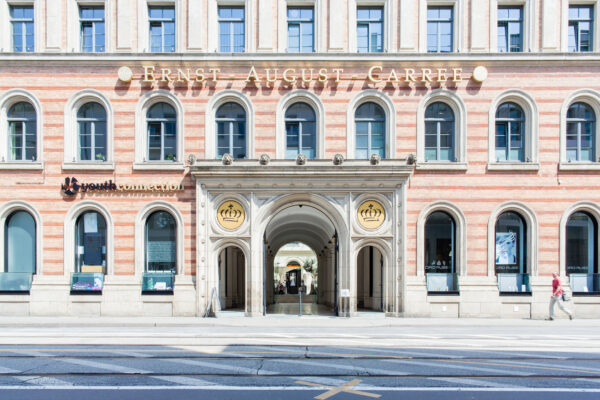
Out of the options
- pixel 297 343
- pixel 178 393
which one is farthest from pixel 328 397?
pixel 297 343

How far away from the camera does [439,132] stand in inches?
783

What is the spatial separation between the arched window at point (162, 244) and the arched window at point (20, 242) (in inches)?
181

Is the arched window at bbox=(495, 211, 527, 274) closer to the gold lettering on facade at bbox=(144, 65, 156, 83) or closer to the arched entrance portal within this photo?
the arched entrance portal

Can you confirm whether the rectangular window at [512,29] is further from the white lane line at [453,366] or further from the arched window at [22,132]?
the arched window at [22,132]

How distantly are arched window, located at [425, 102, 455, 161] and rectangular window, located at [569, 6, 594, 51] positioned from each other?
5.65 metres

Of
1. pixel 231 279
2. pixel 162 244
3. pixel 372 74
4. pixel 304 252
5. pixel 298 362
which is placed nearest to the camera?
pixel 298 362

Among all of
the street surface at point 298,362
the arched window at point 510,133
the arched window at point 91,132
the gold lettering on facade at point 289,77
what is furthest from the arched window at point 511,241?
the arched window at point 91,132

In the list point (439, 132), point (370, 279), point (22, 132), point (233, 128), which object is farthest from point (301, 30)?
point (22, 132)

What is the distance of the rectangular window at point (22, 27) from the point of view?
66.3ft

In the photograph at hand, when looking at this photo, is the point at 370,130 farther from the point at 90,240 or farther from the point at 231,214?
the point at 90,240

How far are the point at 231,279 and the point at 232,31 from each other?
35.9 feet

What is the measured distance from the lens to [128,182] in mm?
19641

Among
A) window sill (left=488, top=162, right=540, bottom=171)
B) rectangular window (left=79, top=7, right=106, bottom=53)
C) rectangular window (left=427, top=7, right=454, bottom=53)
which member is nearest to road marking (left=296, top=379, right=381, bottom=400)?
window sill (left=488, top=162, right=540, bottom=171)

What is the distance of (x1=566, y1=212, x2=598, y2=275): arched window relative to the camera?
775 inches
